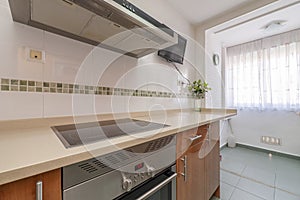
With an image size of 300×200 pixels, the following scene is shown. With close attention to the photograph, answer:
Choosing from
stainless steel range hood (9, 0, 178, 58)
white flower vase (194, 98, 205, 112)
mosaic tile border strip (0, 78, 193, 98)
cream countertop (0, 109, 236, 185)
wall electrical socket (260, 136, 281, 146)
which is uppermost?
stainless steel range hood (9, 0, 178, 58)

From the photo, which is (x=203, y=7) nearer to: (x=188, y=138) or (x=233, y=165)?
(x=188, y=138)

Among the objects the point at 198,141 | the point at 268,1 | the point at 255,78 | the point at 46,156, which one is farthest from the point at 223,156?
the point at 46,156

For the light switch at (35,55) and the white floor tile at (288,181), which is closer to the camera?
the light switch at (35,55)

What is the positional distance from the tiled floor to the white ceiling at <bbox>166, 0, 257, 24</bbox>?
217 centimetres

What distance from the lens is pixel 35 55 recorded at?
0.83m

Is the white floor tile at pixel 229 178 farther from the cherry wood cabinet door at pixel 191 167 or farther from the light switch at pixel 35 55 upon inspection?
the light switch at pixel 35 55

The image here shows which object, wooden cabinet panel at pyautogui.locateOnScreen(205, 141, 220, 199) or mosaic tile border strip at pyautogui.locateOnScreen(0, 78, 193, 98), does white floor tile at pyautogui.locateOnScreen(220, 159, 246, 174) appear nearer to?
wooden cabinet panel at pyautogui.locateOnScreen(205, 141, 220, 199)

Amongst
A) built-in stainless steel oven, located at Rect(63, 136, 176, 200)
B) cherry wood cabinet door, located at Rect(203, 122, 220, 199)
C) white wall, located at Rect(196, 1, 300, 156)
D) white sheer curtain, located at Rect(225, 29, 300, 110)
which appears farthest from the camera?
white sheer curtain, located at Rect(225, 29, 300, 110)

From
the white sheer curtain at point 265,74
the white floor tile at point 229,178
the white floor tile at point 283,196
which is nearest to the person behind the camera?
the white floor tile at point 283,196

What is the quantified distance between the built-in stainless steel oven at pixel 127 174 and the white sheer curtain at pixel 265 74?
2722 millimetres

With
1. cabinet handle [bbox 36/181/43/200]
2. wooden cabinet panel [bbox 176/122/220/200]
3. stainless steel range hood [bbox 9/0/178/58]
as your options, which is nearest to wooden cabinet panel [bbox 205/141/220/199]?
wooden cabinet panel [bbox 176/122/220/200]

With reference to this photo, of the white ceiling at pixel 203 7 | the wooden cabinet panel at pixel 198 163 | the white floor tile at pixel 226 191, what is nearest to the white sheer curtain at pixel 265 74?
the white ceiling at pixel 203 7

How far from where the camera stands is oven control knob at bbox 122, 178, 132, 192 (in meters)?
0.61

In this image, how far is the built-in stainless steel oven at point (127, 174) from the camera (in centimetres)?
48
